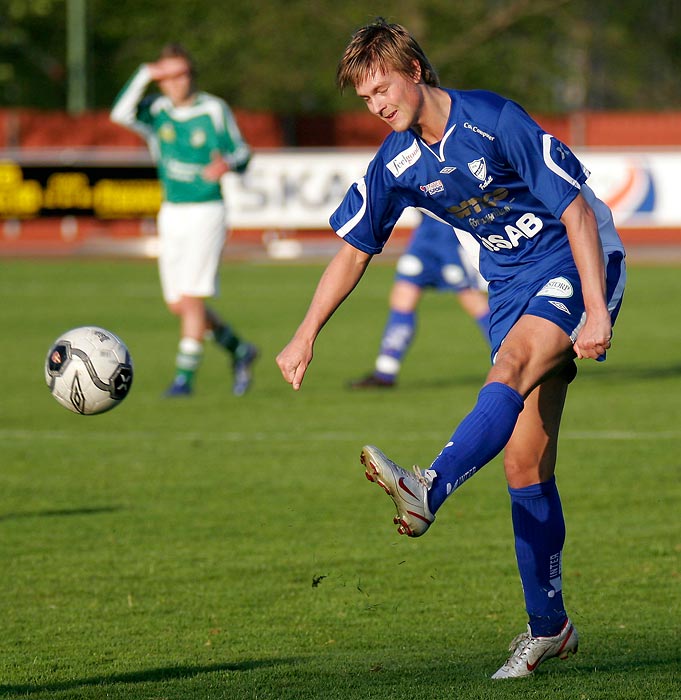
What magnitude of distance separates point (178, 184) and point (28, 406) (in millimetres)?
2130

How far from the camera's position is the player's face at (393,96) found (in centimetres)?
455

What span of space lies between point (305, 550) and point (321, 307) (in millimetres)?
1844

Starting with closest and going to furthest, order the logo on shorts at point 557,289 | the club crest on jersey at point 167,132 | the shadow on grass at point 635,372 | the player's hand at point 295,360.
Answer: the logo on shorts at point 557,289 → the player's hand at point 295,360 → the club crest on jersey at point 167,132 → the shadow on grass at point 635,372

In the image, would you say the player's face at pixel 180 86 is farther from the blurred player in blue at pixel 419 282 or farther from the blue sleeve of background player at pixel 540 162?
the blue sleeve of background player at pixel 540 162

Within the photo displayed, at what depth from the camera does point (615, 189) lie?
24.7 m

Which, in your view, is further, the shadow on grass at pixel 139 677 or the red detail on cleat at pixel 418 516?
the shadow on grass at pixel 139 677

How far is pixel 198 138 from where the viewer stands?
11461mm

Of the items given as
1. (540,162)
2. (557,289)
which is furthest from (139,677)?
(540,162)

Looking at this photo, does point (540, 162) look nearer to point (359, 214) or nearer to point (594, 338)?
point (594, 338)

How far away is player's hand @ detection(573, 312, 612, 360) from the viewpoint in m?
4.29

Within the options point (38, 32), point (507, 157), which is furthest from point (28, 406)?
point (38, 32)

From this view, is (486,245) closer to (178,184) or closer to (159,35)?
(178,184)

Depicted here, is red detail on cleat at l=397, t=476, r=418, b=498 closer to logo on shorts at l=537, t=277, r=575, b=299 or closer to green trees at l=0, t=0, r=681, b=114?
logo on shorts at l=537, t=277, r=575, b=299

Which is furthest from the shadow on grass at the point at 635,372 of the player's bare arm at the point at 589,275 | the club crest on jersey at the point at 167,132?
the player's bare arm at the point at 589,275
